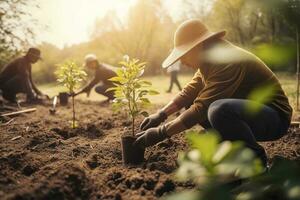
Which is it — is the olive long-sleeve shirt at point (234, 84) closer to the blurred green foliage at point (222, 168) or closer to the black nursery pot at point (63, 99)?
the blurred green foliage at point (222, 168)

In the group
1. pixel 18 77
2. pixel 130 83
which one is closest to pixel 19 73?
pixel 18 77

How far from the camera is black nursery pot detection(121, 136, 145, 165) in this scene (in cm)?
314

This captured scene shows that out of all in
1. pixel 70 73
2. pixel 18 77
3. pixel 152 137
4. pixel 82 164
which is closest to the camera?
pixel 152 137

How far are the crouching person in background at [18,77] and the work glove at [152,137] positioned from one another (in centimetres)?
626

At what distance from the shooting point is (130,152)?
3154 millimetres

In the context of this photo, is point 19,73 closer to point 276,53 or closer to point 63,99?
point 63,99

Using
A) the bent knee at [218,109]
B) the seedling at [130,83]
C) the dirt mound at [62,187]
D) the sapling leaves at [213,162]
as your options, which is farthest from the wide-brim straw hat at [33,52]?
the sapling leaves at [213,162]

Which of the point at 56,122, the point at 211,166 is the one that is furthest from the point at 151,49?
the point at 211,166

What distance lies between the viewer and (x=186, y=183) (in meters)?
2.69

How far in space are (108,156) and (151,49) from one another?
30147 mm

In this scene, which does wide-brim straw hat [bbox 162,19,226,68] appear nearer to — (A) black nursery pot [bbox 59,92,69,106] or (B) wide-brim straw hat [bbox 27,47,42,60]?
(A) black nursery pot [bbox 59,92,69,106]

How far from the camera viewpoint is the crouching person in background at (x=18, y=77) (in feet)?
28.3

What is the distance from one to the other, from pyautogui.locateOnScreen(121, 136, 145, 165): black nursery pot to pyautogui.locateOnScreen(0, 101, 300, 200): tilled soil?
69 mm

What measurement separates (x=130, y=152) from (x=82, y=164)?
45cm
